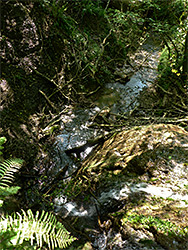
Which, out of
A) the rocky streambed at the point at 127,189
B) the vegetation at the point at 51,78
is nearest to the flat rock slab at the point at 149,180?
the rocky streambed at the point at 127,189

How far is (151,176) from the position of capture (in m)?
3.06

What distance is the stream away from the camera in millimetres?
2818

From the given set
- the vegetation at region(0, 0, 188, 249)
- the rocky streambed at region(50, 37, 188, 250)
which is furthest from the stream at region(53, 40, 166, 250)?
the vegetation at region(0, 0, 188, 249)

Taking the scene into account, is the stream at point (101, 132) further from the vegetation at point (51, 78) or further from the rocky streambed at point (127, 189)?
the vegetation at point (51, 78)

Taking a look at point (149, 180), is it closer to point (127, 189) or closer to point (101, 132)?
point (127, 189)

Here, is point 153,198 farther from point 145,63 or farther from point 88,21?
point 88,21

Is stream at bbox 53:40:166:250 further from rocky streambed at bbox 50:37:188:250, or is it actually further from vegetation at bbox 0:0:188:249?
vegetation at bbox 0:0:188:249

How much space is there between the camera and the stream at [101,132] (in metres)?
2.82

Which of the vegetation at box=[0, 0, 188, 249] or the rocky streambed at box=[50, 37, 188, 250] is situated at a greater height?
the vegetation at box=[0, 0, 188, 249]

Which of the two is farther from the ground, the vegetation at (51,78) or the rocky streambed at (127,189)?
the vegetation at (51,78)

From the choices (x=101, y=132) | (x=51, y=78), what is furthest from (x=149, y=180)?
(x=51, y=78)

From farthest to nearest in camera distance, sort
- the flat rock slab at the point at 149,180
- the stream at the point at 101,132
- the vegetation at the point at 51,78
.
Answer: the vegetation at the point at 51,78
the stream at the point at 101,132
the flat rock slab at the point at 149,180

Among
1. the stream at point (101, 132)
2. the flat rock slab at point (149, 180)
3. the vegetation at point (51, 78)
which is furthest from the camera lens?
the vegetation at point (51, 78)

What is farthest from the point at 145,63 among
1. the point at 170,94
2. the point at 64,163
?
the point at 64,163
